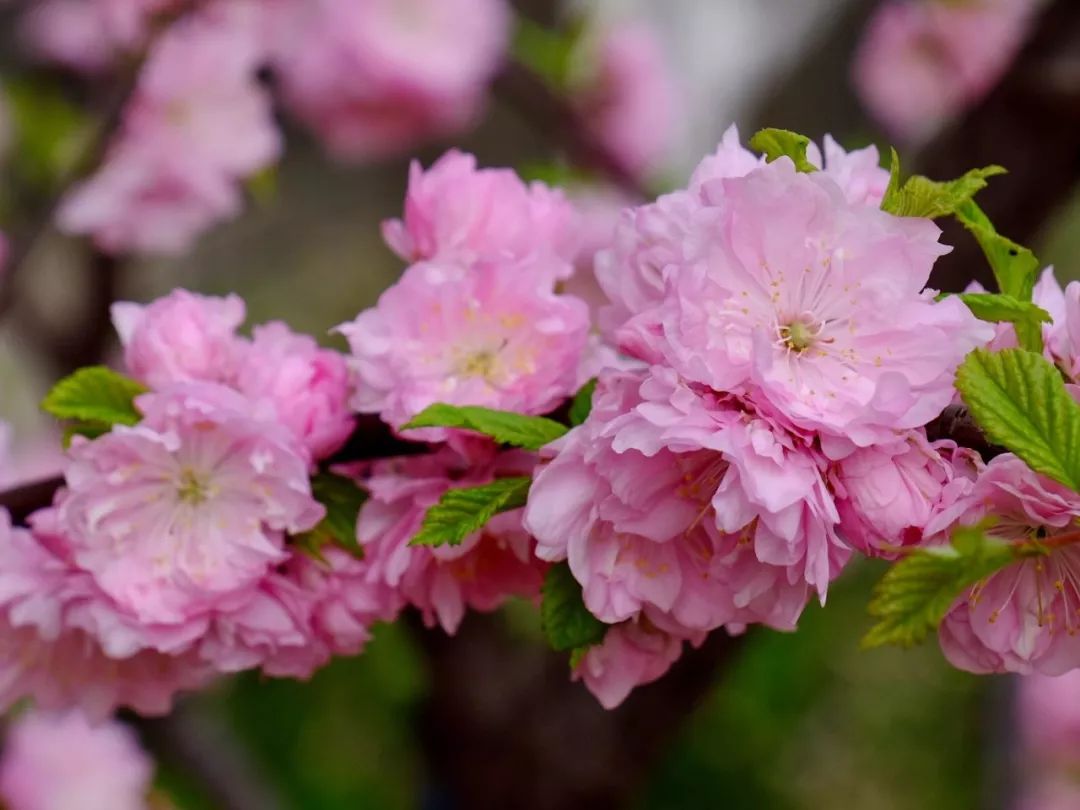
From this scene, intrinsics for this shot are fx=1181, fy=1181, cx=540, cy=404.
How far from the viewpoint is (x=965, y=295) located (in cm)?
41

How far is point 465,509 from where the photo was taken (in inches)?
17.1

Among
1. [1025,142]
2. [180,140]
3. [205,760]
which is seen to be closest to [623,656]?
[1025,142]

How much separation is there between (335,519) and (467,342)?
97mm

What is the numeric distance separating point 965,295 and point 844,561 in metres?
0.10

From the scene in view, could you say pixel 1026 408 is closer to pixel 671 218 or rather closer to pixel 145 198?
pixel 671 218

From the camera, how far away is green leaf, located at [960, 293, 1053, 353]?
0.40 metres

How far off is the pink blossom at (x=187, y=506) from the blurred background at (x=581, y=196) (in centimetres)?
24

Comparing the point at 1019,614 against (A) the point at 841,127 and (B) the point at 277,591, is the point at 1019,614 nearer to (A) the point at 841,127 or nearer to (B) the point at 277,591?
(B) the point at 277,591

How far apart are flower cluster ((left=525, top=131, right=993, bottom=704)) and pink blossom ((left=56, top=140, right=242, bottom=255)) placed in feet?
2.59

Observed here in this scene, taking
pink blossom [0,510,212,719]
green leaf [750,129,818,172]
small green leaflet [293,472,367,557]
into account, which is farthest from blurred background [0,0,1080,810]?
green leaf [750,129,818,172]

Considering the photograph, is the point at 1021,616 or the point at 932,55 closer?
the point at 1021,616

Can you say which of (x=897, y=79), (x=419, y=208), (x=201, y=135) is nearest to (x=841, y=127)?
(x=897, y=79)

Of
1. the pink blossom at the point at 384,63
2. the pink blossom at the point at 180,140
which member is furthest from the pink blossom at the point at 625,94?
the pink blossom at the point at 180,140

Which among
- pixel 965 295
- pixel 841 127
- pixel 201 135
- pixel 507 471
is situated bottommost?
pixel 841 127
